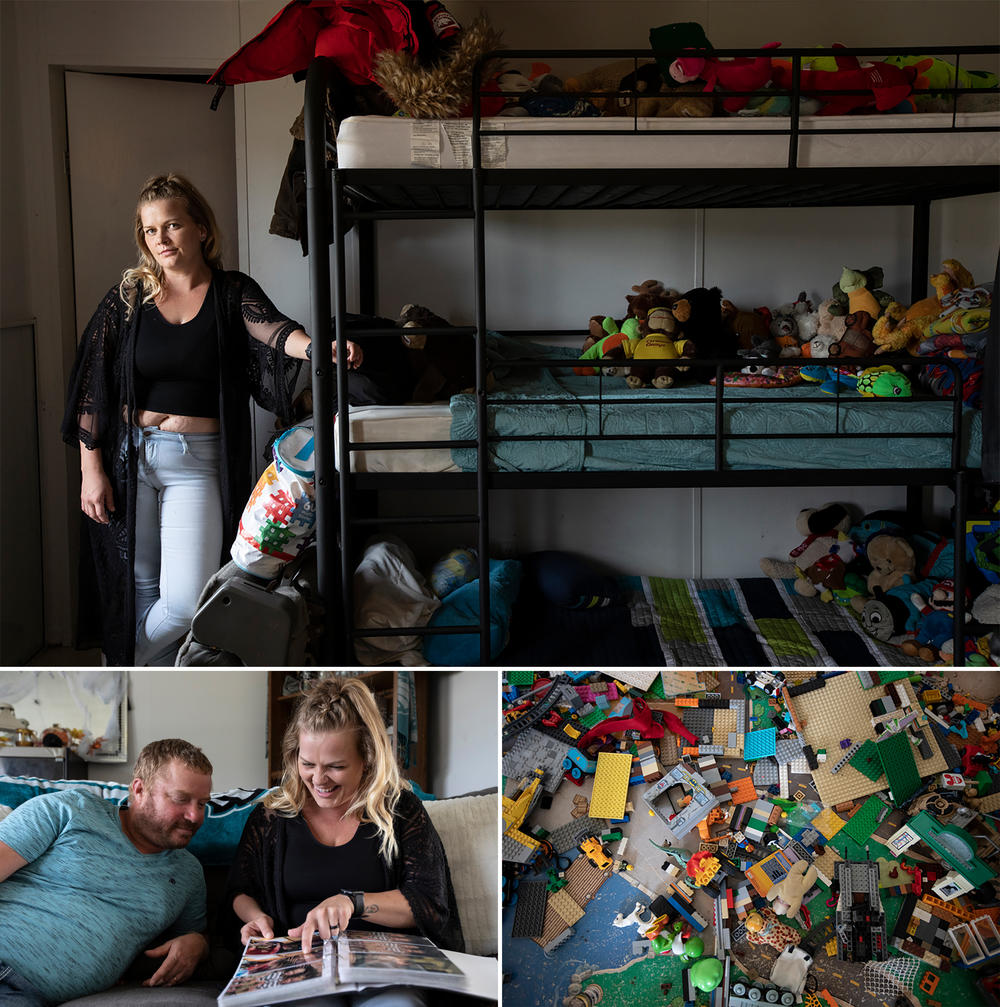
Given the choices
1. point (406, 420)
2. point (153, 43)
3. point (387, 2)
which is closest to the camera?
point (387, 2)

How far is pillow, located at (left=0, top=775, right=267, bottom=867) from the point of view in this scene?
1.32 meters

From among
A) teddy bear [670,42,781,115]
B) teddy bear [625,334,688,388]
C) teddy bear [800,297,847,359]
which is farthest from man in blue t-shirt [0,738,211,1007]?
teddy bear [800,297,847,359]

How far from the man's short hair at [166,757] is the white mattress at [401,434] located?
4.95 feet

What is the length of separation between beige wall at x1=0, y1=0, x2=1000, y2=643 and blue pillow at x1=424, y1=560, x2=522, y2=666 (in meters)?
1.19

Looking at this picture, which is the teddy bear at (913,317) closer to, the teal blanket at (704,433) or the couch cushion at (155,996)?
the teal blanket at (704,433)

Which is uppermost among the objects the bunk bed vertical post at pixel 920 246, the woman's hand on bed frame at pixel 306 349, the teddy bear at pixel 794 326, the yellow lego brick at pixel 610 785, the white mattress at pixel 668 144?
the white mattress at pixel 668 144

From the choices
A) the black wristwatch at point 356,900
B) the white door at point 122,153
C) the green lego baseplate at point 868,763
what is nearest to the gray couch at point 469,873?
the black wristwatch at point 356,900

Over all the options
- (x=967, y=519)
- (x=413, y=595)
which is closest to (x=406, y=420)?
(x=413, y=595)

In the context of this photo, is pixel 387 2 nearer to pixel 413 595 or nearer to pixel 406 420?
pixel 406 420

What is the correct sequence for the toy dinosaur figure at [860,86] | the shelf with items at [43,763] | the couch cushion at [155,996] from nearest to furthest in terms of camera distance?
the couch cushion at [155,996], the shelf with items at [43,763], the toy dinosaur figure at [860,86]

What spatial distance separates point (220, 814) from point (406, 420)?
5.22 ft

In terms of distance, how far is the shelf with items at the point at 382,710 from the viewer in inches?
52.0

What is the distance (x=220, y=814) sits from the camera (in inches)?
52.1

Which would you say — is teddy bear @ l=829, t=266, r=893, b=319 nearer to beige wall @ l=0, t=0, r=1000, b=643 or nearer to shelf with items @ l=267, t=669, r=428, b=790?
beige wall @ l=0, t=0, r=1000, b=643
